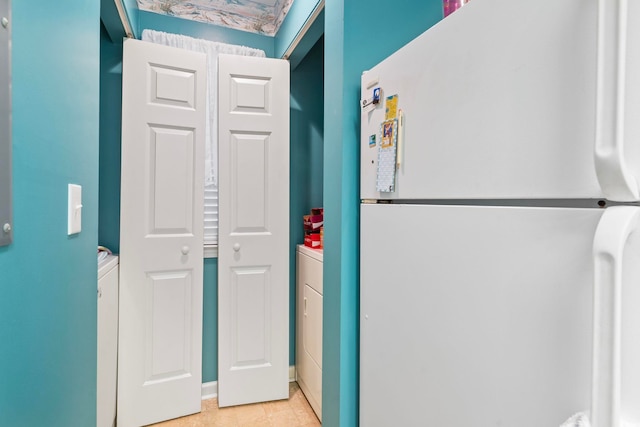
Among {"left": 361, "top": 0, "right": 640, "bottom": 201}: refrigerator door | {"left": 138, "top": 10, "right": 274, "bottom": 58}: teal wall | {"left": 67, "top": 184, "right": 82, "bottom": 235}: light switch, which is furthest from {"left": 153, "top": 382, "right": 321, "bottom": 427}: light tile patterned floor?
{"left": 138, "top": 10, "right": 274, "bottom": 58}: teal wall

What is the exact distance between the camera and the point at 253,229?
1885 mm

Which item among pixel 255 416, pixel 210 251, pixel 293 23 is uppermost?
pixel 293 23

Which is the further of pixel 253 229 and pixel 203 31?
Answer: pixel 203 31

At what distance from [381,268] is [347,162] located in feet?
1.39

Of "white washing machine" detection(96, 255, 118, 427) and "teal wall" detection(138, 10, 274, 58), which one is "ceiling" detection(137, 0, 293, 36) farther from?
"white washing machine" detection(96, 255, 118, 427)

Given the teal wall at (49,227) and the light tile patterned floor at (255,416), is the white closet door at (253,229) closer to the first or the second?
the light tile patterned floor at (255,416)

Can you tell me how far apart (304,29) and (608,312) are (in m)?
1.69

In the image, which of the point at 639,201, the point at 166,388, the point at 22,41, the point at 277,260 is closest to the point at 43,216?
the point at 22,41

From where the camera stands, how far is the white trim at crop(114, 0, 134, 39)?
1.44 m

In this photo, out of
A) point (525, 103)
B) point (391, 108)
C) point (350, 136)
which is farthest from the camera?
point (350, 136)

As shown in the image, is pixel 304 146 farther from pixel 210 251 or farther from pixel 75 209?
pixel 75 209

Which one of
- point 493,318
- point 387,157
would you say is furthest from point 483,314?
point 387,157

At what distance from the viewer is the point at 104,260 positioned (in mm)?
1542

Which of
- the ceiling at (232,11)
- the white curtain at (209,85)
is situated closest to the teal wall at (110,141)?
the white curtain at (209,85)
